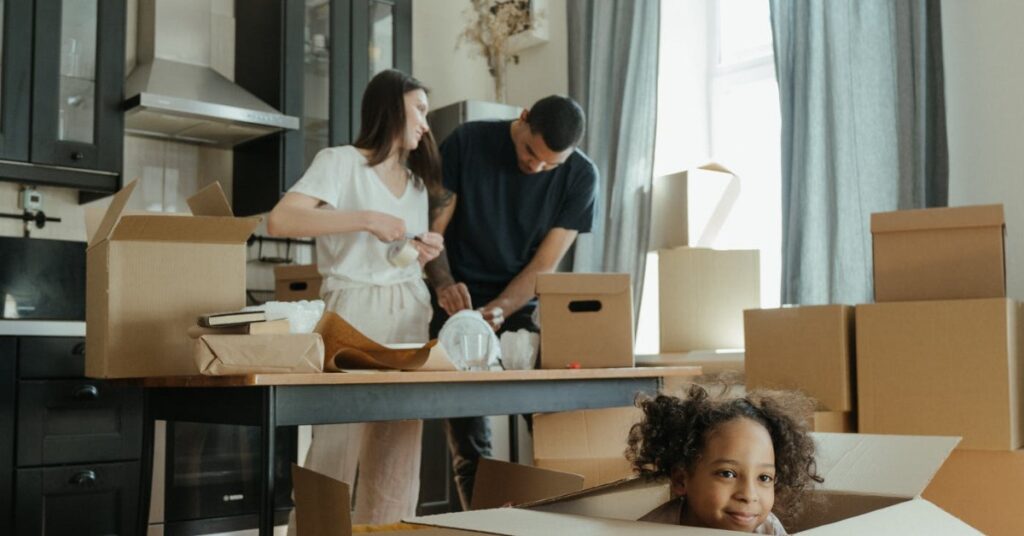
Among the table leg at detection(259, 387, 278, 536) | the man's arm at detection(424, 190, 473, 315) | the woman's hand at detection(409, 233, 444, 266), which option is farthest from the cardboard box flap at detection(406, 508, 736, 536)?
the man's arm at detection(424, 190, 473, 315)

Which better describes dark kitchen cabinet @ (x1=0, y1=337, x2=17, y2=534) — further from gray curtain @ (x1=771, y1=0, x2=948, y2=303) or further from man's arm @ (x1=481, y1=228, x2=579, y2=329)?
gray curtain @ (x1=771, y1=0, x2=948, y2=303)

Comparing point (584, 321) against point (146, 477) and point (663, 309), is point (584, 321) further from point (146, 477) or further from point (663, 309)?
point (663, 309)

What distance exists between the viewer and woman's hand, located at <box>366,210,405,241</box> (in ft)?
7.76

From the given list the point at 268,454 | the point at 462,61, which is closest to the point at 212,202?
the point at 268,454

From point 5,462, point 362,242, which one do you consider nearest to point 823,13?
point 362,242

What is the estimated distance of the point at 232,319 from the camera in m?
1.83

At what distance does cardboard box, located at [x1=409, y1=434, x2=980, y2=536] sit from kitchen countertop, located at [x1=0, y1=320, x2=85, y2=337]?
7.73 feet

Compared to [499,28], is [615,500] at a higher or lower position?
lower

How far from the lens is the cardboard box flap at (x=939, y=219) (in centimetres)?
230

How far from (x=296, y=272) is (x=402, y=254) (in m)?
1.18

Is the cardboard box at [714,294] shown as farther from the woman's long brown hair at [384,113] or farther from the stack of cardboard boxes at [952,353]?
the woman's long brown hair at [384,113]

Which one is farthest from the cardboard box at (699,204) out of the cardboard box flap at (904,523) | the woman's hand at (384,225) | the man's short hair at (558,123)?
the cardboard box flap at (904,523)

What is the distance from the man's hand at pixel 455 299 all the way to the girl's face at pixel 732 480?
3.84 feet

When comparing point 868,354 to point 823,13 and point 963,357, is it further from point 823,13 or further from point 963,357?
point 823,13
